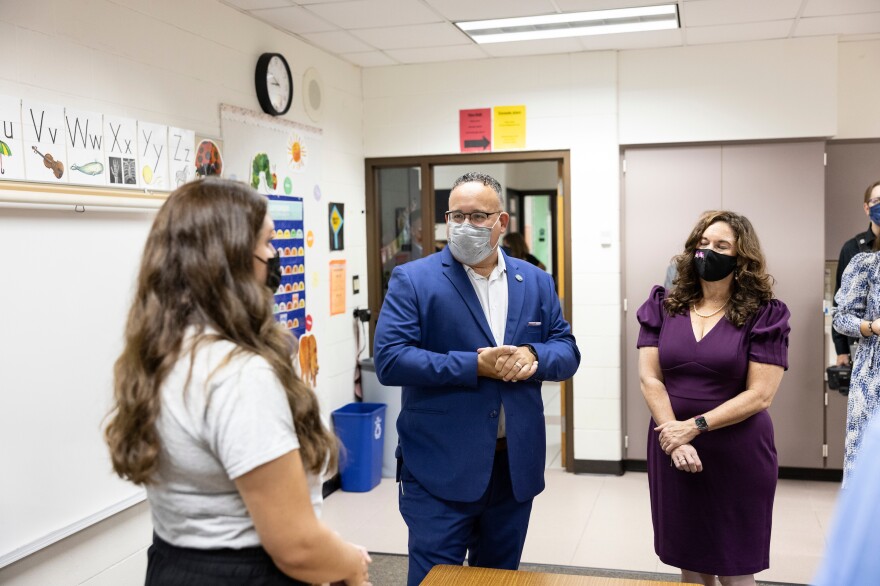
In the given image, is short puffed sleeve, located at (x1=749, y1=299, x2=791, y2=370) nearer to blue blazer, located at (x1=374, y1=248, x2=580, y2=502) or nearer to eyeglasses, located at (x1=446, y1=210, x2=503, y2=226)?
blue blazer, located at (x1=374, y1=248, x2=580, y2=502)

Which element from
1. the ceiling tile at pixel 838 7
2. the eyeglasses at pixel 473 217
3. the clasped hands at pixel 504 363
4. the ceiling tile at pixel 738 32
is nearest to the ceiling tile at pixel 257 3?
the eyeglasses at pixel 473 217

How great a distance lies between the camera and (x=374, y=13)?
4023 millimetres

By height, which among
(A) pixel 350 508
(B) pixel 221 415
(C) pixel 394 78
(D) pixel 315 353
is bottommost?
(A) pixel 350 508

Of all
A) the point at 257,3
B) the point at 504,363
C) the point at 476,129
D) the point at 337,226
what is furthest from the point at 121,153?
the point at 476,129

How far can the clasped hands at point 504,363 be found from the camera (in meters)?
2.23

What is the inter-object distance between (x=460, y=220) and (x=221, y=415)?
1342mm

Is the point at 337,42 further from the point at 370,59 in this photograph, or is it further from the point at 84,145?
the point at 84,145

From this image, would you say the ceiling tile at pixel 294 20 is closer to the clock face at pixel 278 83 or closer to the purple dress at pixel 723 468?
the clock face at pixel 278 83

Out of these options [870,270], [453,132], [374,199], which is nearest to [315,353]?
[374,199]

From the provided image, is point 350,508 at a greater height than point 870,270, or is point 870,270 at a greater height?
point 870,270

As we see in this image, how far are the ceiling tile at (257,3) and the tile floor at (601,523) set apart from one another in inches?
104

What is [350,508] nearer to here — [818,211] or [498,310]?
[498,310]

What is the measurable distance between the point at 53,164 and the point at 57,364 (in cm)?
66

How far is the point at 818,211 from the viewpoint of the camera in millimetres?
4836
